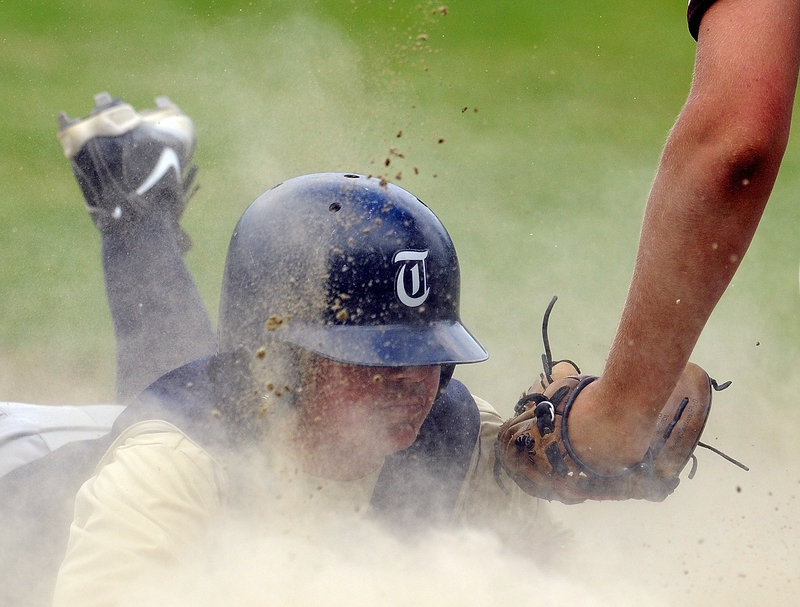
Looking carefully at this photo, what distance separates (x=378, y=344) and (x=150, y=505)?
702mm

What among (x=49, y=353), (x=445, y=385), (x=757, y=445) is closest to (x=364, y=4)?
(x=49, y=353)

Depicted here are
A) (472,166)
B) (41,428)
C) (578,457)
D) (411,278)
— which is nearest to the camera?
(578,457)

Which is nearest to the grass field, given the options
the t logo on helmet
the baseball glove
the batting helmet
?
the baseball glove

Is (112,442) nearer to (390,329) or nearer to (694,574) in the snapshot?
(390,329)

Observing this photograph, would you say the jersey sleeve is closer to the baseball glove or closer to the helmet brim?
the helmet brim

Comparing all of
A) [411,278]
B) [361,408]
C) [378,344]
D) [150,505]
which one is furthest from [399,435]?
[150,505]

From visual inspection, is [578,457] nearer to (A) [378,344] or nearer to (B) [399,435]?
(B) [399,435]

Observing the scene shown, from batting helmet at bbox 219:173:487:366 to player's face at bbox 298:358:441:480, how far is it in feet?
0.27

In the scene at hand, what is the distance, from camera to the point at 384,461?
250 centimetres

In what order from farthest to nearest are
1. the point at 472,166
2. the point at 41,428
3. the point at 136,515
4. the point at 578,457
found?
the point at 472,166 → the point at 41,428 → the point at 578,457 → the point at 136,515

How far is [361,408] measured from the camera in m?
2.38

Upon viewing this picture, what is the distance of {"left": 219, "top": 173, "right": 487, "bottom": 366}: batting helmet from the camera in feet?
7.83

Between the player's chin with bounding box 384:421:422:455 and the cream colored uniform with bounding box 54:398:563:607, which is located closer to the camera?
the cream colored uniform with bounding box 54:398:563:607

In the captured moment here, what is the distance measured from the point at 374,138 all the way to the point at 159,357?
242cm
